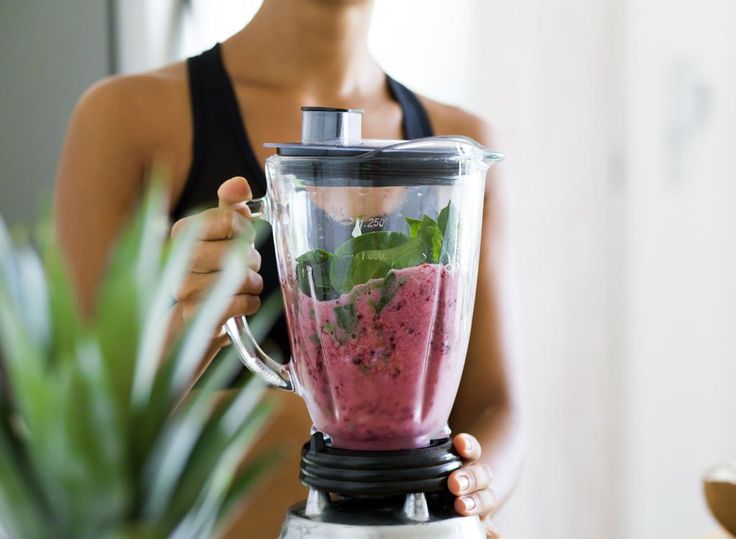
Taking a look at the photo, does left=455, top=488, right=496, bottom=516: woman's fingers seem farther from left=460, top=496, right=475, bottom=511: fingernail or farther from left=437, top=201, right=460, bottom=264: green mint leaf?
left=437, top=201, right=460, bottom=264: green mint leaf

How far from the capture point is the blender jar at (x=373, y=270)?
597 millimetres

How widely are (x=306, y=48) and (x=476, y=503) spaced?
26.7 inches

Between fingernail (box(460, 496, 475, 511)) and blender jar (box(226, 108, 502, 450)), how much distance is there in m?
0.05

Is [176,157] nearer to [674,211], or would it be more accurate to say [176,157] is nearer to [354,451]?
[354,451]

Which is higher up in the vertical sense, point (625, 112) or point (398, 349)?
point (625, 112)

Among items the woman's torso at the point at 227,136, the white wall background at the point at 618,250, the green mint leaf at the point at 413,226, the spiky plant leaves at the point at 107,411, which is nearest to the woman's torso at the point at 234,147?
the woman's torso at the point at 227,136

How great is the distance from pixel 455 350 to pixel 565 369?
1.63 meters

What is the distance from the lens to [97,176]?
1.03 meters

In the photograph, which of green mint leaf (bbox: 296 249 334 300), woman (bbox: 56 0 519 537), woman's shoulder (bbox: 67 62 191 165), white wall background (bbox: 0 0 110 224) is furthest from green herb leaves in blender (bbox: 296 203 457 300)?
white wall background (bbox: 0 0 110 224)

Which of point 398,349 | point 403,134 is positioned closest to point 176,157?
point 403,134

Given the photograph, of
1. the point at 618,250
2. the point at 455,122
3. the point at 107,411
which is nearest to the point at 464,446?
the point at 107,411

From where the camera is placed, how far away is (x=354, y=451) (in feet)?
1.97

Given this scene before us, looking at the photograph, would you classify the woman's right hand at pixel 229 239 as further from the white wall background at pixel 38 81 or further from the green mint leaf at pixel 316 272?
the white wall background at pixel 38 81

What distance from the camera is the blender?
0.58 meters
